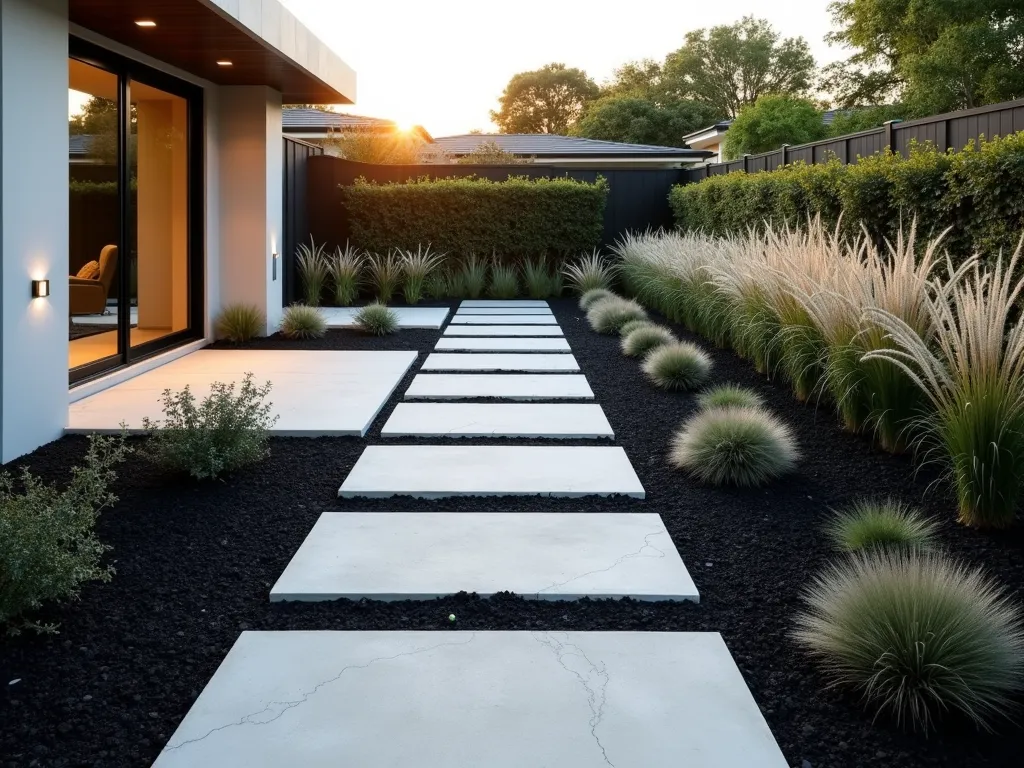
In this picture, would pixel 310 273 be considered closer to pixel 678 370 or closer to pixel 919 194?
pixel 678 370

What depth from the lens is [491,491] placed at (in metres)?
3.70

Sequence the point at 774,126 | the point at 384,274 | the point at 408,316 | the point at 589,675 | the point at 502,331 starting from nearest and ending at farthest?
the point at 589,675, the point at 502,331, the point at 408,316, the point at 384,274, the point at 774,126

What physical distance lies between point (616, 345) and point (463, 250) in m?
5.33

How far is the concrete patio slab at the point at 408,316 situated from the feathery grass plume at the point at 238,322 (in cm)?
119

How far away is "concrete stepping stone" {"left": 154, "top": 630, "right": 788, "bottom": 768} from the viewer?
6.15ft

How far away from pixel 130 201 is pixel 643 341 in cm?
369

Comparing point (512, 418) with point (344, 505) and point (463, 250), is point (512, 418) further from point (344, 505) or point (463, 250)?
point (463, 250)

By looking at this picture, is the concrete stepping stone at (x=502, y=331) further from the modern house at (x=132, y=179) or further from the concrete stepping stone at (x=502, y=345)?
the modern house at (x=132, y=179)

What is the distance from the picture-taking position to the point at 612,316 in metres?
8.77

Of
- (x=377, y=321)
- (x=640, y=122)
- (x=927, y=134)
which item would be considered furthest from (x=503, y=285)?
(x=640, y=122)

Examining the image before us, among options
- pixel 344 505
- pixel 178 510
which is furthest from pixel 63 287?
pixel 344 505

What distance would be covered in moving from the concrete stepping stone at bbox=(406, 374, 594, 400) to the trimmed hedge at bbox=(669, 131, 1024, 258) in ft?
6.19

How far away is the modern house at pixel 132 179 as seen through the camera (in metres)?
4.29

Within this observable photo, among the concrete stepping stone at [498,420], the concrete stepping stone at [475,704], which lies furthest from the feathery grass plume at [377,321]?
the concrete stepping stone at [475,704]
